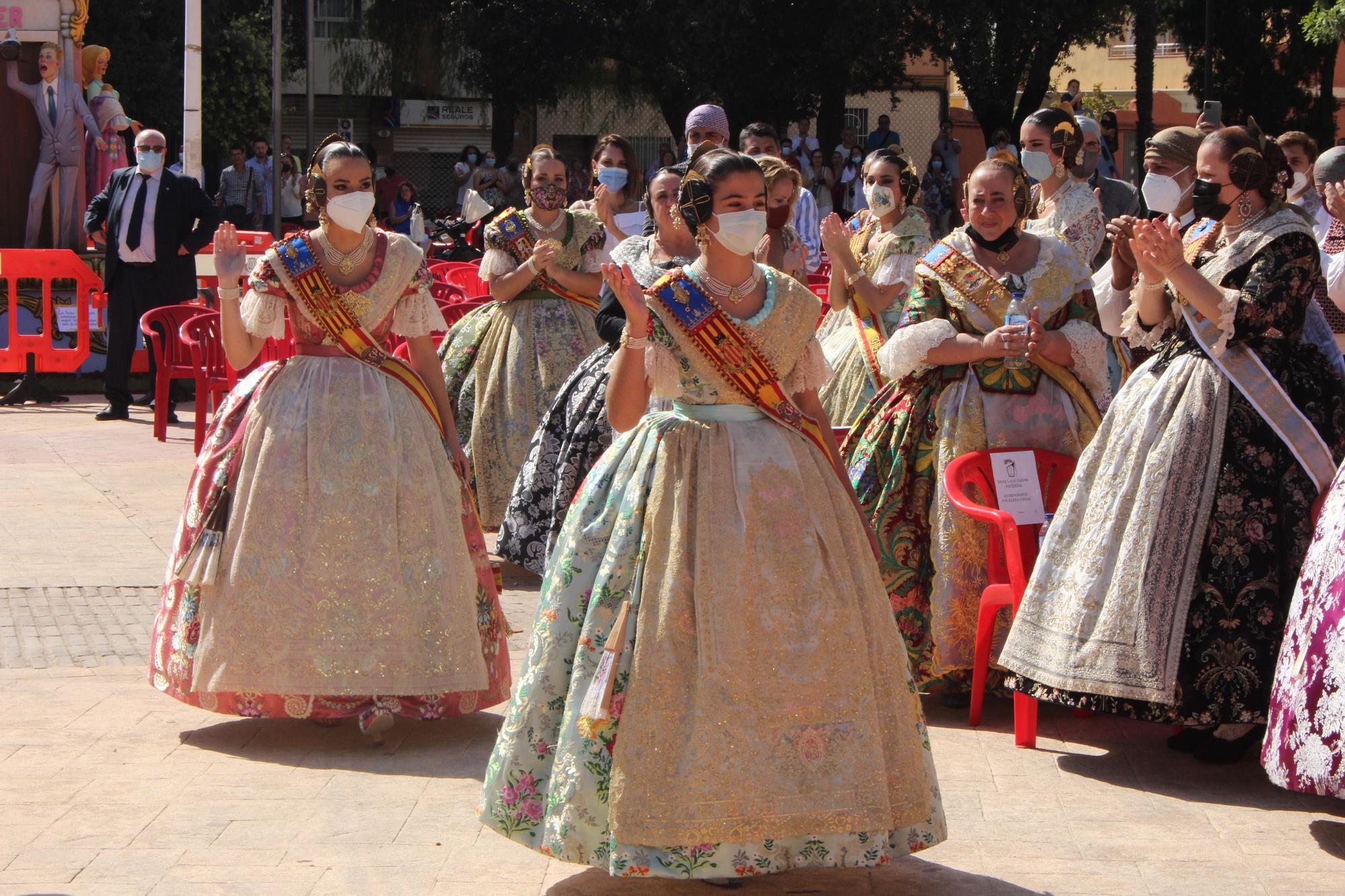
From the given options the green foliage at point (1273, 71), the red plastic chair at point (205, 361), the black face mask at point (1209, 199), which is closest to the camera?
the black face mask at point (1209, 199)

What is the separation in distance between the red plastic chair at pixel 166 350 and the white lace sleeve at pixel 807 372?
7.52 meters

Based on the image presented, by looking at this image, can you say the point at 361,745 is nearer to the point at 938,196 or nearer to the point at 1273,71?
the point at 938,196

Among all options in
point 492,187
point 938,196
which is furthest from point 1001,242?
point 492,187

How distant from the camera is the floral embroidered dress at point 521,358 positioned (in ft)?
27.0

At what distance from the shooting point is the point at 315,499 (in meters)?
5.39

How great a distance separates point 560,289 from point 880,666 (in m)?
4.44

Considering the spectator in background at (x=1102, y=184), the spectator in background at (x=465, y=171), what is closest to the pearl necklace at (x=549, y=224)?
the spectator in background at (x=1102, y=184)

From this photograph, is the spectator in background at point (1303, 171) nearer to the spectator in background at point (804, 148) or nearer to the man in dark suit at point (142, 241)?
the man in dark suit at point (142, 241)

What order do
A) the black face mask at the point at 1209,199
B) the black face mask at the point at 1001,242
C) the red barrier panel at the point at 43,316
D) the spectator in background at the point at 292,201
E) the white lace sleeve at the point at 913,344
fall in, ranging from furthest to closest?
the spectator in background at the point at 292,201 < the red barrier panel at the point at 43,316 < the black face mask at the point at 1001,242 < the white lace sleeve at the point at 913,344 < the black face mask at the point at 1209,199

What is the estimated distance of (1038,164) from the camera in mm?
7297

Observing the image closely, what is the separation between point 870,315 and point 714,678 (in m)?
3.71

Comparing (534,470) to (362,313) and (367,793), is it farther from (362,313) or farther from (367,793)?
(367,793)

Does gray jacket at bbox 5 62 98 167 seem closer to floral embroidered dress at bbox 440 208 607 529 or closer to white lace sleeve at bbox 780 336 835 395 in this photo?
floral embroidered dress at bbox 440 208 607 529

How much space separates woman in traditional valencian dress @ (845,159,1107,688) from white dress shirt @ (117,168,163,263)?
8100mm
